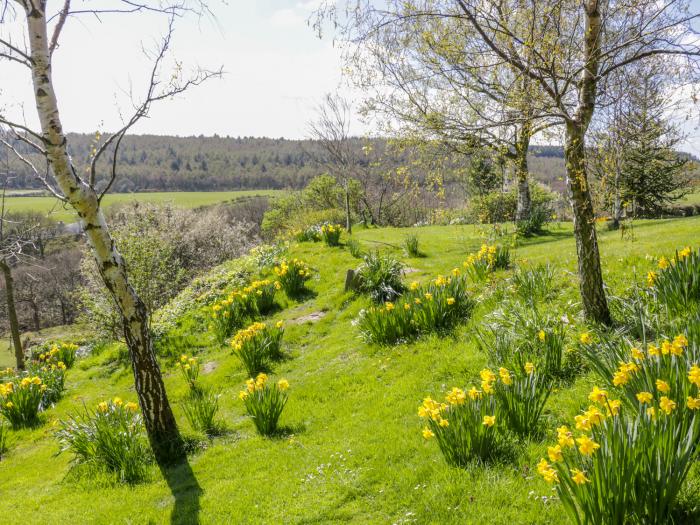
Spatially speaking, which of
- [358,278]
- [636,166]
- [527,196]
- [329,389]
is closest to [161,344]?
[358,278]

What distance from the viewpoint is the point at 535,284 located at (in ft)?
21.2

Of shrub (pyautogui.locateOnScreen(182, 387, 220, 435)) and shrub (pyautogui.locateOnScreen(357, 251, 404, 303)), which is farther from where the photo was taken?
shrub (pyautogui.locateOnScreen(357, 251, 404, 303))

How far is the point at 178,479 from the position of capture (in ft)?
15.0

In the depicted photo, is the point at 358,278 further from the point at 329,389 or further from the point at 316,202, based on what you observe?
the point at 316,202

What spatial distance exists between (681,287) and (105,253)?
237 inches

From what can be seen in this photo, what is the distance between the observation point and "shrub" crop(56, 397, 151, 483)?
15.5 feet

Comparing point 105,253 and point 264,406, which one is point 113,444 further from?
point 105,253

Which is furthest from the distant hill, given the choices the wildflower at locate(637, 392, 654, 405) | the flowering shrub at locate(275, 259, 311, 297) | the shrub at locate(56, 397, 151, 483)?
the wildflower at locate(637, 392, 654, 405)

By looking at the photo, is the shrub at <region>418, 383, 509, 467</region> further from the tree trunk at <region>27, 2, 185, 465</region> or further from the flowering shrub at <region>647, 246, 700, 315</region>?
the tree trunk at <region>27, 2, 185, 465</region>

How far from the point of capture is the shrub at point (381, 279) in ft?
28.0

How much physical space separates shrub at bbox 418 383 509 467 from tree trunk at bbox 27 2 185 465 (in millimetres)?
3132

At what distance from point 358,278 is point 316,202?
1017 inches

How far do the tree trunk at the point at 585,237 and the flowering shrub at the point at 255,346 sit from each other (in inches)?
181

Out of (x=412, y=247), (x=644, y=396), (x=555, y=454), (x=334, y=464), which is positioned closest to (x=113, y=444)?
(x=334, y=464)
